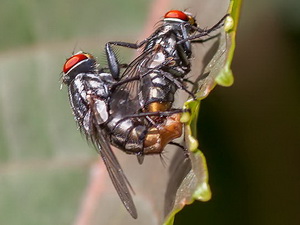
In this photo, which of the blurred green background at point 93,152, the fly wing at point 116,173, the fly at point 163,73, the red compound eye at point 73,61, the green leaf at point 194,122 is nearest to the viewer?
the green leaf at point 194,122

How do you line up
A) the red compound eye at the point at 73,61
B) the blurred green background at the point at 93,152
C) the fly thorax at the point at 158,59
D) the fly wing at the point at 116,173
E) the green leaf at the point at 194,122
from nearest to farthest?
the green leaf at the point at 194,122, the fly wing at the point at 116,173, the fly thorax at the point at 158,59, the red compound eye at the point at 73,61, the blurred green background at the point at 93,152

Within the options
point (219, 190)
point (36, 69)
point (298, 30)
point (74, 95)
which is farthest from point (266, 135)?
point (36, 69)

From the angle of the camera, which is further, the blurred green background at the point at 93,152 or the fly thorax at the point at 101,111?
the blurred green background at the point at 93,152

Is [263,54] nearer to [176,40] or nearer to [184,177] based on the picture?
[176,40]

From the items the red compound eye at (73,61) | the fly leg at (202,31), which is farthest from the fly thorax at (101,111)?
the fly leg at (202,31)

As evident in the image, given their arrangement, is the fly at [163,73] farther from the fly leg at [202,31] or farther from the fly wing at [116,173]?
the fly wing at [116,173]

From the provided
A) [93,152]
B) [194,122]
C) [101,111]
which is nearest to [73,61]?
[101,111]

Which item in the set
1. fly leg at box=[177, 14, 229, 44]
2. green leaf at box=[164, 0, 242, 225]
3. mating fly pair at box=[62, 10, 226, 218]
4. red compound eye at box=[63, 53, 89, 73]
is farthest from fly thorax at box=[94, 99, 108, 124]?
green leaf at box=[164, 0, 242, 225]
